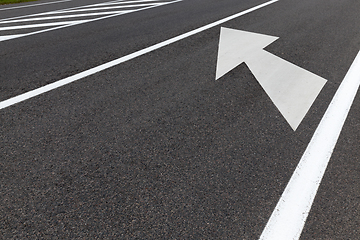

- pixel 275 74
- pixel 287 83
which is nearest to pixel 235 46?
pixel 275 74

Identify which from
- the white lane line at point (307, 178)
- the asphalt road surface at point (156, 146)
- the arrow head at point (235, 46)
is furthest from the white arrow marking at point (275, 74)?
the white lane line at point (307, 178)

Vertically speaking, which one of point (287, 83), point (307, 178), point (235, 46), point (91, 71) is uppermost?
point (91, 71)

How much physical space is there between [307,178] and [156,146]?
1.34 metres

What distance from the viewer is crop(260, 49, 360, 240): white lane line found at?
192 cm

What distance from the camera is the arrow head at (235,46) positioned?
4.23 meters

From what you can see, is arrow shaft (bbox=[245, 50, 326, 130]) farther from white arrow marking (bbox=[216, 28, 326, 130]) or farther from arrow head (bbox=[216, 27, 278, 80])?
arrow head (bbox=[216, 27, 278, 80])

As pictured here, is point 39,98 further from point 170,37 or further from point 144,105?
point 170,37

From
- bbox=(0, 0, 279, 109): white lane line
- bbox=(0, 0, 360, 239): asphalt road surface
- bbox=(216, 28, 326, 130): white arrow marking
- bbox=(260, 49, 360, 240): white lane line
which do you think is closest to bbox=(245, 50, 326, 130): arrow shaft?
bbox=(216, 28, 326, 130): white arrow marking

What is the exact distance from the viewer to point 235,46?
4.88m

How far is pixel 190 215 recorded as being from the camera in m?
1.97

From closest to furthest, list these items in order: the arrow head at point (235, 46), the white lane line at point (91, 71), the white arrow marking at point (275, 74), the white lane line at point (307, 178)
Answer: the white lane line at point (307, 178) → the white lane line at point (91, 71) → the white arrow marking at point (275, 74) → the arrow head at point (235, 46)

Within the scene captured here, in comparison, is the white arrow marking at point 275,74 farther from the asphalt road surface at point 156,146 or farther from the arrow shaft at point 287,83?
the asphalt road surface at point 156,146

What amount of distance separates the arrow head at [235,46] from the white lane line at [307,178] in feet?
4.96

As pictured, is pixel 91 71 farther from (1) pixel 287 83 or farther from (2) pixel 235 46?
(1) pixel 287 83
